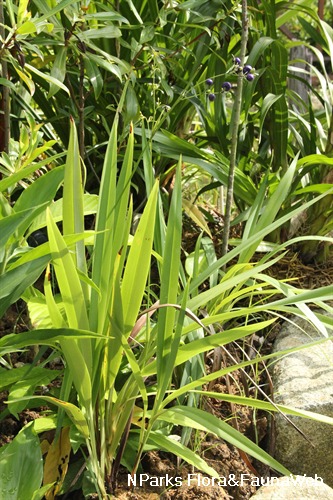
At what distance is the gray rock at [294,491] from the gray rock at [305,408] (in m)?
0.23

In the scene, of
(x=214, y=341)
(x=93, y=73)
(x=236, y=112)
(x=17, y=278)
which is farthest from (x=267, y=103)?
(x=17, y=278)

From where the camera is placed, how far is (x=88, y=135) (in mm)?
2529

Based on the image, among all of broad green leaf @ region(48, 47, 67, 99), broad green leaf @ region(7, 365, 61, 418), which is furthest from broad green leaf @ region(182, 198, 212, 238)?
broad green leaf @ region(7, 365, 61, 418)

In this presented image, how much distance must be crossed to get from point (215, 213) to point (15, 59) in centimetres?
116

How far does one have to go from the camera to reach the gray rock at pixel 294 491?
159 centimetres

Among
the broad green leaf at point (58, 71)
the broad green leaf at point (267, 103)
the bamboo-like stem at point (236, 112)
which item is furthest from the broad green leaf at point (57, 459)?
the broad green leaf at point (267, 103)

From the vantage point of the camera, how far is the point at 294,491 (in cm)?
160

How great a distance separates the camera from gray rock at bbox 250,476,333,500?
1.59m

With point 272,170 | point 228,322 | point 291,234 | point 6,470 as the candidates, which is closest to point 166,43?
point 272,170

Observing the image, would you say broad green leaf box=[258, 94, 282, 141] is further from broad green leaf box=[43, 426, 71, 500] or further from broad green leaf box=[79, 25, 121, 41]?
broad green leaf box=[43, 426, 71, 500]

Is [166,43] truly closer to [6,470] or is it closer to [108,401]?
[108,401]

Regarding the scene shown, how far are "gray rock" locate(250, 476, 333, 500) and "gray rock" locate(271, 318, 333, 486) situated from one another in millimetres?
231

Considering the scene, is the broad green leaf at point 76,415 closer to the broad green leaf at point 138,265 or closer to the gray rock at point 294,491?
the broad green leaf at point 138,265

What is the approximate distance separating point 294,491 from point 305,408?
0.32m
